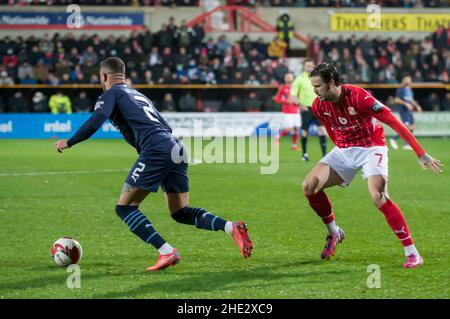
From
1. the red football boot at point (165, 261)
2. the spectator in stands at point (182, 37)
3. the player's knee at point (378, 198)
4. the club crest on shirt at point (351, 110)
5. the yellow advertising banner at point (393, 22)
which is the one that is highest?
the yellow advertising banner at point (393, 22)

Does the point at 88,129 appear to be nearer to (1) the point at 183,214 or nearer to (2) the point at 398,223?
(1) the point at 183,214

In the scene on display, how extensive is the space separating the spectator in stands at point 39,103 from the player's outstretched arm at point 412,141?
74.1 ft

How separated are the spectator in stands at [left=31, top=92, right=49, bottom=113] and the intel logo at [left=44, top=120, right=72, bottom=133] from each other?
2.61ft

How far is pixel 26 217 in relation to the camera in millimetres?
10773

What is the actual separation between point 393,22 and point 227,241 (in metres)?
27.9

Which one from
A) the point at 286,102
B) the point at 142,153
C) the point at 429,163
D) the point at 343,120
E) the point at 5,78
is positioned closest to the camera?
the point at 429,163

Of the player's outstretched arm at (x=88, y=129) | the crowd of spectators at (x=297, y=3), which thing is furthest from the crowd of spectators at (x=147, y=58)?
the player's outstretched arm at (x=88, y=129)

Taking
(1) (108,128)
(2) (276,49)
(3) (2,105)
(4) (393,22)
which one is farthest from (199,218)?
(4) (393,22)

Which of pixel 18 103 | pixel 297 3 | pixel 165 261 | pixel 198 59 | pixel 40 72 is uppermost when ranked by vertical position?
pixel 297 3

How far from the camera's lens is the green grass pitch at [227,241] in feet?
22.1

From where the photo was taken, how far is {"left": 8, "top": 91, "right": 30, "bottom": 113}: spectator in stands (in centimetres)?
2869

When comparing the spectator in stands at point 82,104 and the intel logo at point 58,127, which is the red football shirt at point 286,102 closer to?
the intel logo at point 58,127

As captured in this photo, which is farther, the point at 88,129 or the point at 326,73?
the point at 326,73

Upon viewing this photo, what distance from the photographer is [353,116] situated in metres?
7.86
